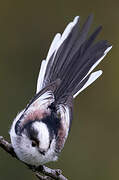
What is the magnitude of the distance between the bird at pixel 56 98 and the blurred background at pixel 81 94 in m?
1.39

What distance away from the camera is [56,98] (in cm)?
407

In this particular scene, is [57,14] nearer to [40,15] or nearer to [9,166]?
[40,15]

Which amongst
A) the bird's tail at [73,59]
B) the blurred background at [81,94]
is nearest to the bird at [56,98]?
the bird's tail at [73,59]

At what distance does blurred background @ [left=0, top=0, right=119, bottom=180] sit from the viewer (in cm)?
586

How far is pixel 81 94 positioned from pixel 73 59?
191 centimetres

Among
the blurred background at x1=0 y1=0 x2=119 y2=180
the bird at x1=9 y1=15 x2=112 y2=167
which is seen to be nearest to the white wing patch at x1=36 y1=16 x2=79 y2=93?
the bird at x1=9 y1=15 x2=112 y2=167

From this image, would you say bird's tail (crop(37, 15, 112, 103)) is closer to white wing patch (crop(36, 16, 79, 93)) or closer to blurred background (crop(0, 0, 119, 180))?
white wing patch (crop(36, 16, 79, 93))

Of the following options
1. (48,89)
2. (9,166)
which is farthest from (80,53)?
(9,166)

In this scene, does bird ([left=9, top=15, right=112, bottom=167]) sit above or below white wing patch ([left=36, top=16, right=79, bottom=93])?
below

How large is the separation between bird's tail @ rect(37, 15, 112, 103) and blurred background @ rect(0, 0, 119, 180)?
135 cm

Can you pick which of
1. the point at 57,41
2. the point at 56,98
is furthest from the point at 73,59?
the point at 56,98

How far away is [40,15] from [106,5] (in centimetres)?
74

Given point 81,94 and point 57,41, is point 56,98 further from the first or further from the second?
point 81,94

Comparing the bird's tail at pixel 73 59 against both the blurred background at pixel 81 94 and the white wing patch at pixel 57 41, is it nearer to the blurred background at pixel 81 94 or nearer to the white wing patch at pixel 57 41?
the white wing patch at pixel 57 41
